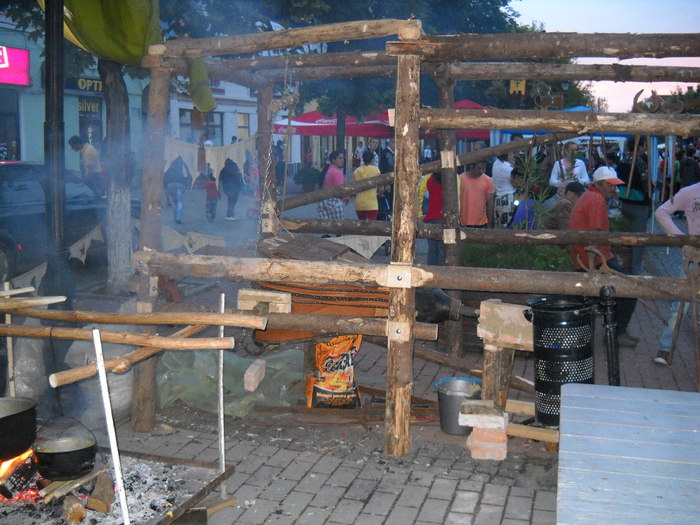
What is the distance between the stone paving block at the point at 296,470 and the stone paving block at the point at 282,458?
1.6 inches

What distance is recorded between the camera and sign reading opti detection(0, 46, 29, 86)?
812 inches

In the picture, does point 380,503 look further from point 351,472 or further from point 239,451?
point 239,451

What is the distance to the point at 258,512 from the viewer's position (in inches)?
183

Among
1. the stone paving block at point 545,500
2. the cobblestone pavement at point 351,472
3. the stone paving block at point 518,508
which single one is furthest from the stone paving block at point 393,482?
the stone paving block at point 545,500

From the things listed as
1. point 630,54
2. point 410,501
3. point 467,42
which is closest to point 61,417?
point 410,501

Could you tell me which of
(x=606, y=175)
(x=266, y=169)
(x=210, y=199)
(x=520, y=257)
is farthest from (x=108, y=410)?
(x=210, y=199)

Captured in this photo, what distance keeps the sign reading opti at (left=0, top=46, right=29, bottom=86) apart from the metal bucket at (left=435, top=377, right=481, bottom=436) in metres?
18.9

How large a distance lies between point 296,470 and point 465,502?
1.20 m

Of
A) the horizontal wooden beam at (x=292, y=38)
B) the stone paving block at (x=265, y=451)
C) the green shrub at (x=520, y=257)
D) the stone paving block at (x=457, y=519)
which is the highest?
the horizontal wooden beam at (x=292, y=38)

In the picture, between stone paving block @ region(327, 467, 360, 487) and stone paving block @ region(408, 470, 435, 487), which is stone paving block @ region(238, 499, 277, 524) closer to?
stone paving block @ region(327, 467, 360, 487)

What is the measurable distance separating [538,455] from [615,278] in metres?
1.39

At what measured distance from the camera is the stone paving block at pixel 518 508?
181 inches

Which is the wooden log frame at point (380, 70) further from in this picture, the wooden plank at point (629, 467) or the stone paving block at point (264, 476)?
the wooden plank at point (629, 467)

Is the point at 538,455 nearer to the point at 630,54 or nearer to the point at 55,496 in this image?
the point at 630,54
